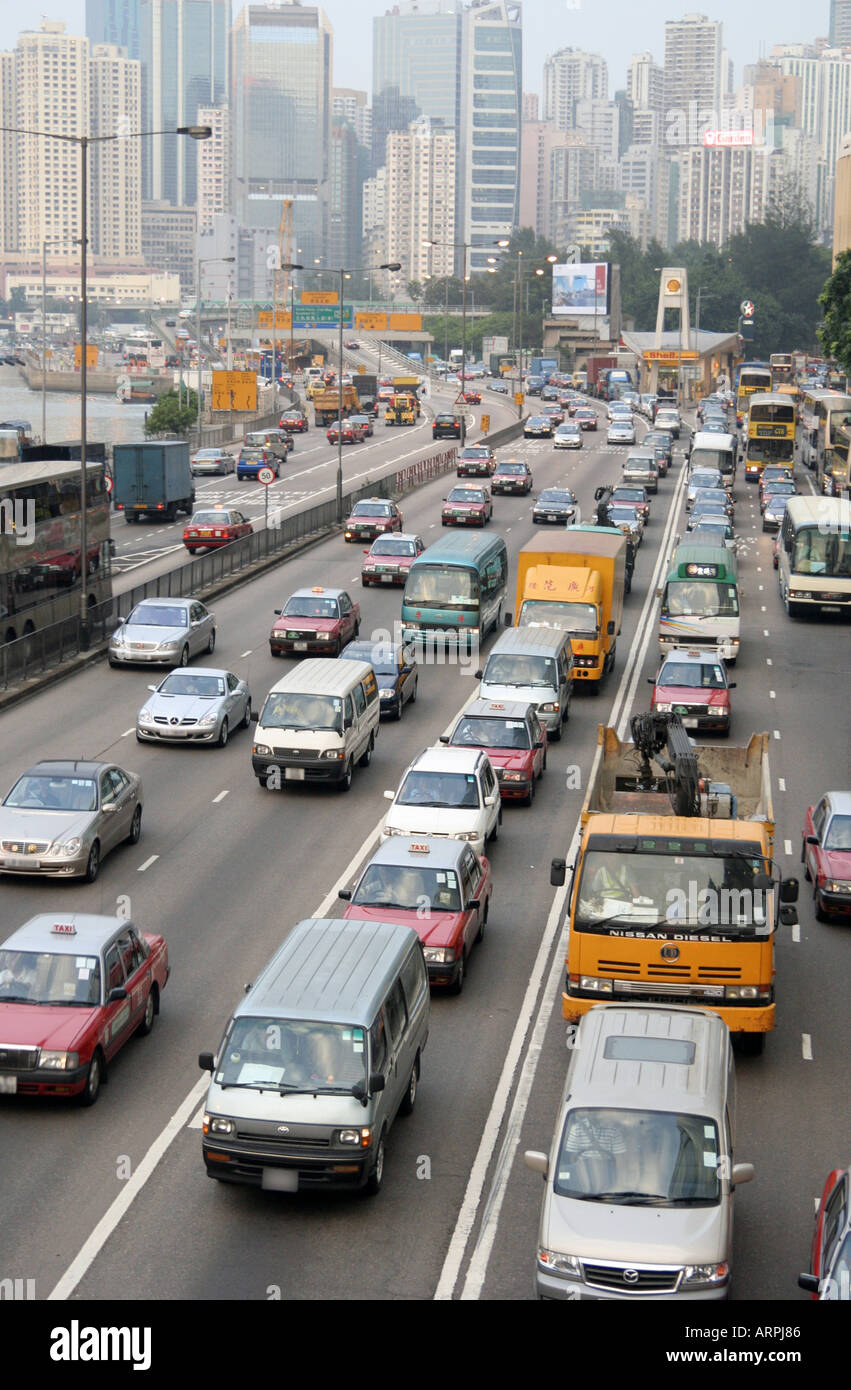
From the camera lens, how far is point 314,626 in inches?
1549

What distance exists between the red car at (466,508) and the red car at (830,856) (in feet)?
123

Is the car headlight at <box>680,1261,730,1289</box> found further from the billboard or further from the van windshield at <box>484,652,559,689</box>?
the billboard

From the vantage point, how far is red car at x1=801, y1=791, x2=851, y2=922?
23062 mm

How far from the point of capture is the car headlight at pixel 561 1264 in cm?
1259

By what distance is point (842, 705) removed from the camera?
37.5 meters

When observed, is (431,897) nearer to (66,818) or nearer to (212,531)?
(66,818)

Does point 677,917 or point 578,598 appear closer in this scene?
point 677,917

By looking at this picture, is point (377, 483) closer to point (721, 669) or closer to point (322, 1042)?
point (721, 669)

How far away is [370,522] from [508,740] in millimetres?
30092

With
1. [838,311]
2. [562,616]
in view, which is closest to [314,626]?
[562,616]

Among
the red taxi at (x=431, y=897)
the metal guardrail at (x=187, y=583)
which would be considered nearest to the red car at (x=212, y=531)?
the metal guardrail at (x=187, y=583)

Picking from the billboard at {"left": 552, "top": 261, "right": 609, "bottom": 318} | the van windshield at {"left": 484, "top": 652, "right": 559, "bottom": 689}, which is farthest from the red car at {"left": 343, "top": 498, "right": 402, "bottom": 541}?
the billboard at {"left": 552, "top": 261, "right": 609, "bottom": 318}

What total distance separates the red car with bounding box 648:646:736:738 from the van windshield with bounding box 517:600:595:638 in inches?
94.1

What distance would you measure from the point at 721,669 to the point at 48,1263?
2282 cm
